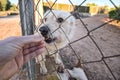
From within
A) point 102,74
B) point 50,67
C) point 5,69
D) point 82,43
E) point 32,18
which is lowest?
point 82,43

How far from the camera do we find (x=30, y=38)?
0.92 meters

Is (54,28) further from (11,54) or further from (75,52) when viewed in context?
(11,54)

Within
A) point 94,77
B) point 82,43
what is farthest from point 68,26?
point 82,43

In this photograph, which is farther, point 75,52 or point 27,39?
point 75,52

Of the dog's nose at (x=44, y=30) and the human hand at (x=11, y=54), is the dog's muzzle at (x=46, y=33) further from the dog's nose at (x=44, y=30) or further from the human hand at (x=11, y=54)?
the human hand at (x=11, y=54)

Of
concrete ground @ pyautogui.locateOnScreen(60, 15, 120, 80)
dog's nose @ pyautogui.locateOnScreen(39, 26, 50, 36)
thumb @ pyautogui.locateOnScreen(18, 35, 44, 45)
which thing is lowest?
concrete ground @ pyautogui.locateOnScreen(60, 15, 120, 80)

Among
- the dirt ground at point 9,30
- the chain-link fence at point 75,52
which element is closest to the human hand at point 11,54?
the chain-link fence at point 75,52

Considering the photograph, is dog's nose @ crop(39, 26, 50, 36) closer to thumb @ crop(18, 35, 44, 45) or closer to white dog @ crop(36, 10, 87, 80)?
white dog @ crop(36, 10, 87, 80)

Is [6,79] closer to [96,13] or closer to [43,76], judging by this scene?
[43,76]

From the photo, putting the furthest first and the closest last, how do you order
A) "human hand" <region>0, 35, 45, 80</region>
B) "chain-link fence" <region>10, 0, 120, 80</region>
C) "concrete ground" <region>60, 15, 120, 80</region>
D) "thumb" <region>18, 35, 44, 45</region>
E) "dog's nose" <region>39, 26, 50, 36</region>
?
"concrete ground" <region>60, 15, 120, 80</region>
"dog's nose" <region>39, 26, 50, 36</region>
"chain-link fence" <region>10, 0, 120, 80</region>
"thumb" <region>18, 35, 44, 45</region>
"human hand" <region>0, 35, 45, 80</region>

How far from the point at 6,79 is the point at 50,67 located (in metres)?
2.65

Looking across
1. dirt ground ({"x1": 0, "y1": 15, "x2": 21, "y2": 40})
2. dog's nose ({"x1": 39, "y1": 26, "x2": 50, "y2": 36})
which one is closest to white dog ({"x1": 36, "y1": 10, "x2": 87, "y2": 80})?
dog's nose ({"x1": 39, "y1": 26, "x2": 50, "y2": 36})

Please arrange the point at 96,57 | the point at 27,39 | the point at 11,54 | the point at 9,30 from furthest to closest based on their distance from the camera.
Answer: the point at 9,30 → the point at 96,57 → the point at 27,39 → the point at 11,54

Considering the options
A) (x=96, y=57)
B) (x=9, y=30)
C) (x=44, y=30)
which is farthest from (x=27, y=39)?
(x=9, y=30)
